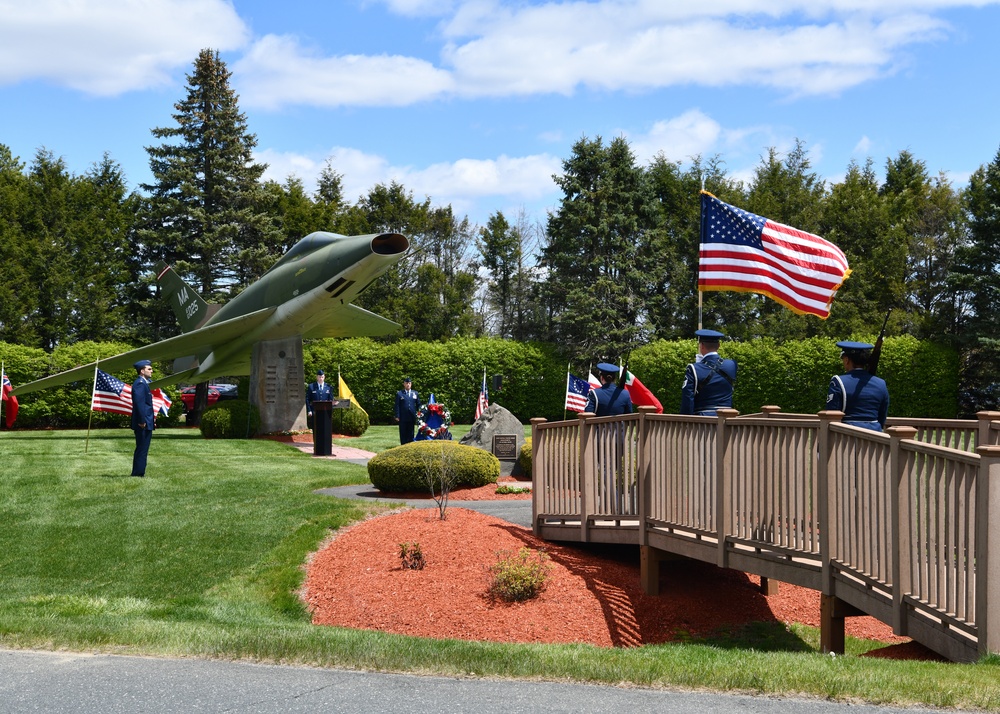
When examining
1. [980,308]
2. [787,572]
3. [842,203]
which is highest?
[842,203]

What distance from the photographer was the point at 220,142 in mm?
46031

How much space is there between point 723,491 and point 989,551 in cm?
347

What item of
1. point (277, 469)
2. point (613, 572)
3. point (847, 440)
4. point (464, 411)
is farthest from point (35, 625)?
point (464, 411)

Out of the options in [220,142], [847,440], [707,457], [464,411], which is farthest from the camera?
[220,142]

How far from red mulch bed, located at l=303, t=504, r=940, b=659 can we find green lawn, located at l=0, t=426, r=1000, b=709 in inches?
20.1

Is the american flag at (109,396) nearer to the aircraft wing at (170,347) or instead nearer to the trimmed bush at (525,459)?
the trimmed bush at (525,459)

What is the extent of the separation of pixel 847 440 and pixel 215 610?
6.35m

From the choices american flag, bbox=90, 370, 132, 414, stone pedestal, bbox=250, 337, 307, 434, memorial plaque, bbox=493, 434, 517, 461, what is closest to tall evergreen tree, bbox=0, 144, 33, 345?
stone pedestal, bbox=250, 337, 307, 434

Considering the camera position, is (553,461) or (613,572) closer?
(613,572)

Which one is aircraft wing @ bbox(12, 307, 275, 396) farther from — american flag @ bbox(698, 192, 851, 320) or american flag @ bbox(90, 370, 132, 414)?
american flag @ bbox(698, 192, 851, 320)

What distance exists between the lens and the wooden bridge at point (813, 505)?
6.17 m

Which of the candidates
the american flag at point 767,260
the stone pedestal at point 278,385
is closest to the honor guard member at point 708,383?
the american flag at point 767,260

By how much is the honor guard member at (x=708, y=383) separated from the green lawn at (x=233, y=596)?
96.9 inches

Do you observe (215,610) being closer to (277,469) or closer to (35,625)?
(35,625)
